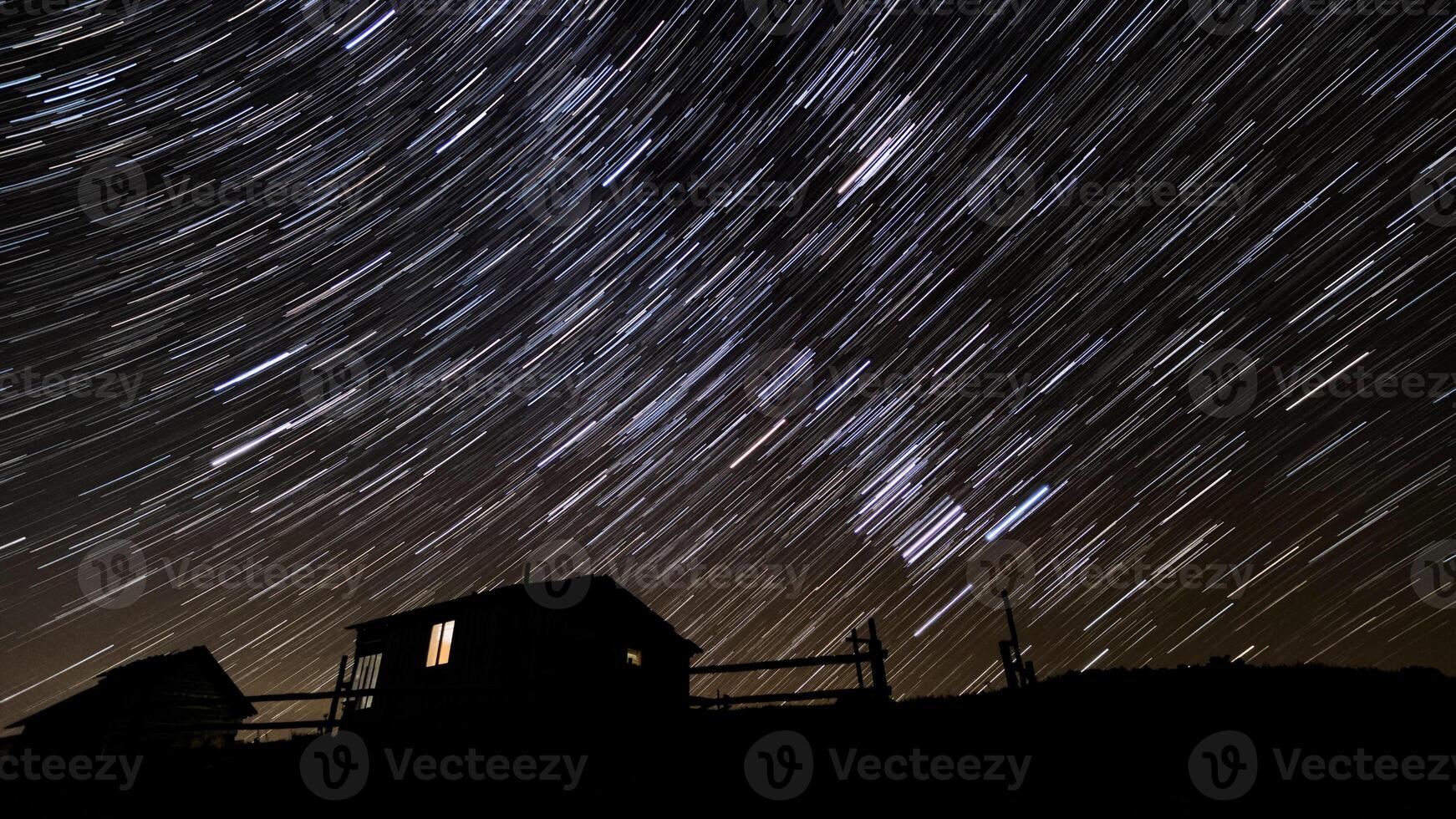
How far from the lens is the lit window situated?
62.6 ft

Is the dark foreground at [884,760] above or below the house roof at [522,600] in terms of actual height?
below

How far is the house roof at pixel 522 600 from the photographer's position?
1759cm

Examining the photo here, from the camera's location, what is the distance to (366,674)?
19422 mm

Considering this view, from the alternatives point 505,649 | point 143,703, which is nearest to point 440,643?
point 505,649

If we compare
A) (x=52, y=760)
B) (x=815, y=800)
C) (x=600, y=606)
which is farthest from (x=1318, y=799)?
(x=52, y=760)

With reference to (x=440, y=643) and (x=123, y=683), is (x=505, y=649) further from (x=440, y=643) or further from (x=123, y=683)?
(x=123, y=683)

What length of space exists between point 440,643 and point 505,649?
7.97 ft

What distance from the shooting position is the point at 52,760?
38.5 ft

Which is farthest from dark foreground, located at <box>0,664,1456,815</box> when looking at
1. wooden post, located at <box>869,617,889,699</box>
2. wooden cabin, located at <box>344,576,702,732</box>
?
wooden cabin, located at <box>344,576,702,732</box>

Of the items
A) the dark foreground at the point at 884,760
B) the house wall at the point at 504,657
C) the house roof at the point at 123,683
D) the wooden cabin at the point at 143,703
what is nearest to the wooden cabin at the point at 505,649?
the house wall at the point at 504,657

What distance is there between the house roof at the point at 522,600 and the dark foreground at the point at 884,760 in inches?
274

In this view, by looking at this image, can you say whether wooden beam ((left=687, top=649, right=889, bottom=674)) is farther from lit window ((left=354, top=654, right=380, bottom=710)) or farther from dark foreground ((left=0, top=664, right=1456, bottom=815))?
lit window ((left=354, top=654, right=380, bottom=710))

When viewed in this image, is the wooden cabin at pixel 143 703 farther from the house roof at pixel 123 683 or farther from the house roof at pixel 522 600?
the house roof at pixel 522 600

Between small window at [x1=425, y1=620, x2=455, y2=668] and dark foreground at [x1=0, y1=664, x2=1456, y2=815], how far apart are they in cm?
722
